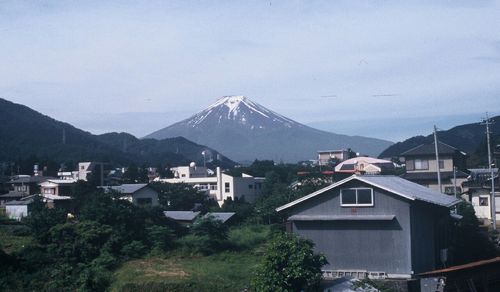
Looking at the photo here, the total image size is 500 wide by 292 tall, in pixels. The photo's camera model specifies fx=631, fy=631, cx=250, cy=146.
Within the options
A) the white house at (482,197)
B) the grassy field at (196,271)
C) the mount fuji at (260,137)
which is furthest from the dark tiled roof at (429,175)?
the mount fuji at (260,137)

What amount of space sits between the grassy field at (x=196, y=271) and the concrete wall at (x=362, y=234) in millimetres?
1709

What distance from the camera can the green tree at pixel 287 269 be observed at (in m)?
11.7

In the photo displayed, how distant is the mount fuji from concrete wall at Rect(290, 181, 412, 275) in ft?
401

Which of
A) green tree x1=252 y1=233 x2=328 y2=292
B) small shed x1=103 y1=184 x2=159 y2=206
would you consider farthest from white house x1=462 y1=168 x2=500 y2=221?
green tree x1=252 y1=233 x2=328 y2=292

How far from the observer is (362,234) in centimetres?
1411

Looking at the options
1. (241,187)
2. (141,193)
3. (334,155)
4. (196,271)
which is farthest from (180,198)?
(334,155)

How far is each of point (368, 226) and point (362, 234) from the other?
237 mm

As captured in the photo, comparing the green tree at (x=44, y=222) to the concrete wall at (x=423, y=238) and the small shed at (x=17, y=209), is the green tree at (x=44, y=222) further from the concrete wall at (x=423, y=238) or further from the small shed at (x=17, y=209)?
the concrete wall at (x=423, y=238)

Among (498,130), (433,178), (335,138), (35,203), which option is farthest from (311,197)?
(335,138)

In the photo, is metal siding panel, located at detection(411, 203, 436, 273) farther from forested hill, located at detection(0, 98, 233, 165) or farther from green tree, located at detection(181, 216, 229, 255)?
forested hill, located at detection(0, 98, 233, 165)

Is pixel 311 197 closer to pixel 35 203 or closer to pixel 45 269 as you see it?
pixel 45 269

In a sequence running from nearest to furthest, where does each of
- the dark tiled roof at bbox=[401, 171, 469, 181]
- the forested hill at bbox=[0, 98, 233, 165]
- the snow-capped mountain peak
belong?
the dark tiled roof at bbox=[401, 171, 469, 181]
the forested hill at bbox=[0, 98, 233, 165]
the snow-capped mountain peak

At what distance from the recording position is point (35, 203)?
2491cm

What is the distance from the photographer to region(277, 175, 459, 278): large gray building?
13.7 m
